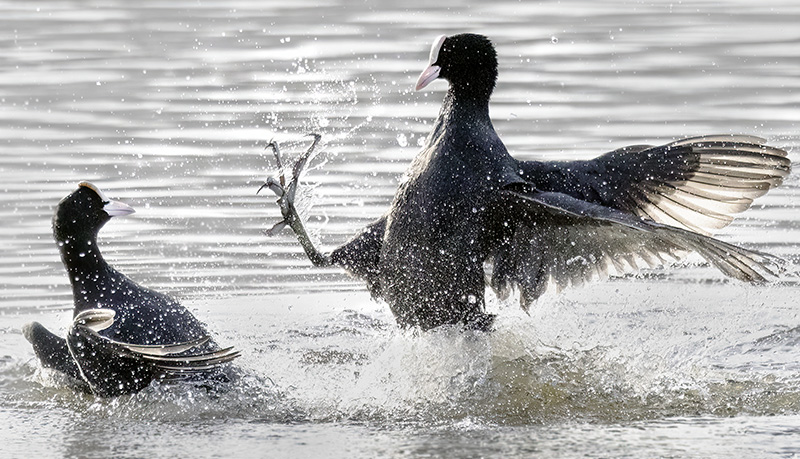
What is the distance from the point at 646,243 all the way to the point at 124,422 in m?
2.16

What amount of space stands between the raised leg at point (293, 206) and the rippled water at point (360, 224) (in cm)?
28

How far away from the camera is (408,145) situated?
9.88 metres

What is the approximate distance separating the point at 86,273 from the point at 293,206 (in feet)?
3.32

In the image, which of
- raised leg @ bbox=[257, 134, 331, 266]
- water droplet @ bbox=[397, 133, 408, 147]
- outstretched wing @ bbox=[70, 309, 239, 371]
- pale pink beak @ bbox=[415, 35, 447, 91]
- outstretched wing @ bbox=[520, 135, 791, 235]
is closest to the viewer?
outstretched wing @ bbox=[70, 309, 239, 371]

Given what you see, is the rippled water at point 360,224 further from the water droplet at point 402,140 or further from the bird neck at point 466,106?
the bird neck at point 466,106

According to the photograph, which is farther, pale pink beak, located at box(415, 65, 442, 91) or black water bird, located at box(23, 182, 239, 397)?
pale pink beak, located at box(415, 65, 442, 91)

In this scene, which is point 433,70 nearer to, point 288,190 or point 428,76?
point 428,76

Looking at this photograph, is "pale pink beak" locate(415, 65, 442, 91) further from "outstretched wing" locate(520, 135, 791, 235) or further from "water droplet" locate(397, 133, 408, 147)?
"water droplet" locate(397, 133, 408, 147)

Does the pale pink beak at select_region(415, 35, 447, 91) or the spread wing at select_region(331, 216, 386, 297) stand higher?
the pale pink beak at select_region(415, 35, 447, 91)

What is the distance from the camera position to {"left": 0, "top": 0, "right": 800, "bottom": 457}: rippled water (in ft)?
17.9

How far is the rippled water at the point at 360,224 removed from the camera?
5.46m

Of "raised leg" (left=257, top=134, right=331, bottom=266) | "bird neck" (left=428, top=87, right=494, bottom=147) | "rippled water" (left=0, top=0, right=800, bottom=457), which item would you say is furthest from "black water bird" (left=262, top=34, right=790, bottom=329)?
"rippled water" (left=0, top=0, right=800, bottom=457)

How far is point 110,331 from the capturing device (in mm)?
5953

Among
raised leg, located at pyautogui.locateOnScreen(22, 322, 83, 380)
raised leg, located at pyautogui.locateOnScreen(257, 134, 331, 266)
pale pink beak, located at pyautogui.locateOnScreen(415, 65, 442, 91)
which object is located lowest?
raised leg, located at pyautogui.locateOnScreen(22, 322, 83, 380)
